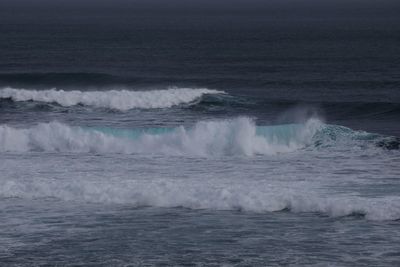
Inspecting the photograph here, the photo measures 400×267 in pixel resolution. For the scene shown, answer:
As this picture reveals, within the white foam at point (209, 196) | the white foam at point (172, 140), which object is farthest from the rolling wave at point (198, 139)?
the white foam at point (209, 196)

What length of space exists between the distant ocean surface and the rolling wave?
0.28 feet

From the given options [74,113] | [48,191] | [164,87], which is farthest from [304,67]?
[48,191]

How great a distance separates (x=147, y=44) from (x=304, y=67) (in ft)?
106

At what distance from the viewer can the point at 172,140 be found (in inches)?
1453

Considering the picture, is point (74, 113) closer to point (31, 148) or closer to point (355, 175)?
point (31, 148)

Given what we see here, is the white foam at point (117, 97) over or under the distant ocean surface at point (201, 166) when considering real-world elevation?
over

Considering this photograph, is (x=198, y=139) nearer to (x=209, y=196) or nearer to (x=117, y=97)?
(x=209, y=196)

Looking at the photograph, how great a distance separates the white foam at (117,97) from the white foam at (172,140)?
370 inches

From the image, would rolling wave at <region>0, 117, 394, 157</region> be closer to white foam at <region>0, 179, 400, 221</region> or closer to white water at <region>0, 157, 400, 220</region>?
white water at <region>0, 157, 400, 220</region>

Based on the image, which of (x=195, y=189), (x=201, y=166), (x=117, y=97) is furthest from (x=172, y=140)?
(x=117, y=97)

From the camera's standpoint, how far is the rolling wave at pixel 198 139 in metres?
36.0

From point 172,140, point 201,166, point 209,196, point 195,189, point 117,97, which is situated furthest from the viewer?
point 117,97

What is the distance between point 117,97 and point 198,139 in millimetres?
12308

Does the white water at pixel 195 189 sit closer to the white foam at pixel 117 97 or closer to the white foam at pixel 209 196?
the white foam at pixel 209 196
